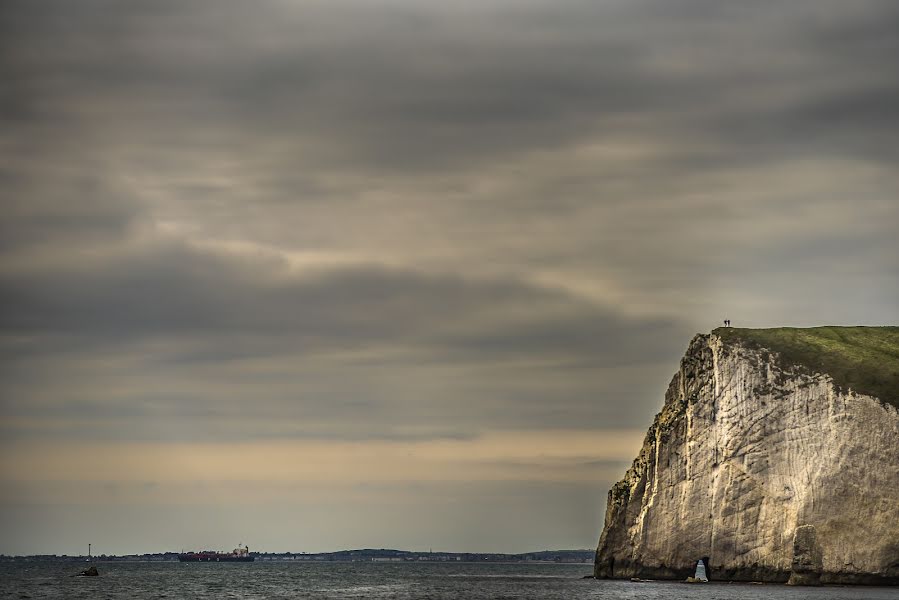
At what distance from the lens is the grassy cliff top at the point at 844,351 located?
376 ft

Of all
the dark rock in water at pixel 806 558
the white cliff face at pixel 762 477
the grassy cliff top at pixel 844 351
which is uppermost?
the grassy cliff top at pixel 844 351

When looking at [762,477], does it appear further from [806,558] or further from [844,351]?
[844,351]

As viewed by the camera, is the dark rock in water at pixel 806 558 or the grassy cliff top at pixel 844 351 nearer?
the dark rock in water at pixel 806 558

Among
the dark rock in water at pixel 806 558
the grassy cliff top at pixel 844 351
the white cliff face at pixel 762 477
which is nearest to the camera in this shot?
the white cliff face at pixel 762 477

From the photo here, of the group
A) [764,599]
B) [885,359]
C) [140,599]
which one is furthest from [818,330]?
[140,599]

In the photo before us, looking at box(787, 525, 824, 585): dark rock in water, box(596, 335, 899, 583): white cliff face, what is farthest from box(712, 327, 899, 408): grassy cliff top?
box(787, 525, 824, 585): dark rock in water

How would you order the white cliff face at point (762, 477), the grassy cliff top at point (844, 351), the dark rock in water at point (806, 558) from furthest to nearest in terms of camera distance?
the grassy cliff top at point (844, 351) < the dark rock in water at point (806, 558) < the white cliff face at point (762, 477)

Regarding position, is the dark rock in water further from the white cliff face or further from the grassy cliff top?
the grassy cliff top

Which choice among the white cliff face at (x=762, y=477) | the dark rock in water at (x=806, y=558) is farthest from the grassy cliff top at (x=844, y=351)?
the dark rock in water at (x=806, y=558)

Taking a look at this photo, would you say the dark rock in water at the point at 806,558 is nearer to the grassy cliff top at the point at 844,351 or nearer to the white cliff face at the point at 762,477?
the white cliff face at the point at 762,477

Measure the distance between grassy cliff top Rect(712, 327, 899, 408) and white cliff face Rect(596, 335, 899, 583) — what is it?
4.02ft

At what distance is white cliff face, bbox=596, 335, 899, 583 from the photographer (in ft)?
362

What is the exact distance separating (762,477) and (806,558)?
868cm

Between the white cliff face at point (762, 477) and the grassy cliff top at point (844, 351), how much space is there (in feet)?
4.02
